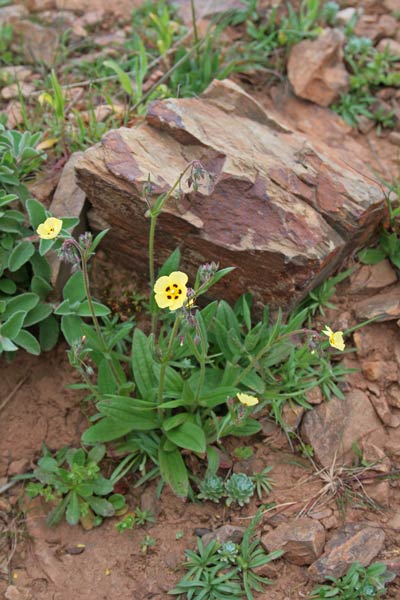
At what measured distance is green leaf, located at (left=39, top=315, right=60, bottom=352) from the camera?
4520 mm

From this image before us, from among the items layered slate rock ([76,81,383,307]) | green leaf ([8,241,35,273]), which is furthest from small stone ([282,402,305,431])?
green leaf ([8,241,35,273])

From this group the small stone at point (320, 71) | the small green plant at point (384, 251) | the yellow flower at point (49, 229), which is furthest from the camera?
the small stone at point (320, 71)

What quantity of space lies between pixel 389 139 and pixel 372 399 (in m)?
2.36

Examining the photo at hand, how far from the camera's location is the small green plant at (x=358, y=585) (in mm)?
3504

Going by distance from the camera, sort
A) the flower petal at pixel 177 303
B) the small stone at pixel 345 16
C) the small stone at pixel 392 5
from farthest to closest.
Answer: the small stone at pixel 392 5
the small stone at pixel 345 16
the flower petal at pixel 177 303

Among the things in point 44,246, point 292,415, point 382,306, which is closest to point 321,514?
point 292,415

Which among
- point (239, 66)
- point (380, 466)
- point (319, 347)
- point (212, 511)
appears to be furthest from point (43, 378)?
point (239, 66)

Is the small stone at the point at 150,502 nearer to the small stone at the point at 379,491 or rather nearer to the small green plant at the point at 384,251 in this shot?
the small stone at the point at 379,491

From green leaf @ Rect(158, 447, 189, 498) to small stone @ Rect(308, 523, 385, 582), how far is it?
846 mm

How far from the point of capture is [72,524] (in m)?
4.00

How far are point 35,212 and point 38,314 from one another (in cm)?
68

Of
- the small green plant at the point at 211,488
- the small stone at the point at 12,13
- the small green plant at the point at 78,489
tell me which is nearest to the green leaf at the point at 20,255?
the small green plant at the point at 78,489

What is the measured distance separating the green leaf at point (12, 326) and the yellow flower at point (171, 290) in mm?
1251

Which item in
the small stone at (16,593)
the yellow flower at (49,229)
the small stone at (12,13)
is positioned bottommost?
the small stone at (16,593)
